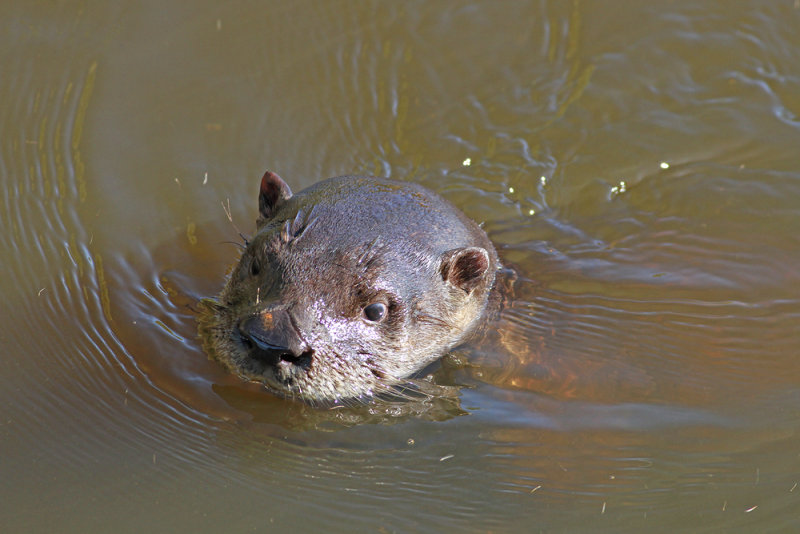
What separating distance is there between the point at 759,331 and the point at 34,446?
15.4ft

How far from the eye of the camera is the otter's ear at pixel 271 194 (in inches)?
215

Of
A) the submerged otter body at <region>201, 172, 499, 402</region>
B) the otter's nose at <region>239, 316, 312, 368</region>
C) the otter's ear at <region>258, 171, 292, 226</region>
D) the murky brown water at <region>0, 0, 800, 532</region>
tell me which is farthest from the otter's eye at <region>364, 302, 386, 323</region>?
the otter's ear at <region>258, 171, 292, 226</region>

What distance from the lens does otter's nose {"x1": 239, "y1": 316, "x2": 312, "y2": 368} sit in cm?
429

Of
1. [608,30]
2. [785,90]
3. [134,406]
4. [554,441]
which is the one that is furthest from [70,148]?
[785,90]

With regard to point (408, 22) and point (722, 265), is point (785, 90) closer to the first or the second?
point (722, 265)

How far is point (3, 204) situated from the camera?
6215mm

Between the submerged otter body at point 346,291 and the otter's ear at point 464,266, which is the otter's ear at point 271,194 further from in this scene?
the otter's ear at point 464,266

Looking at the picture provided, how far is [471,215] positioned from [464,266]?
1.93 meters

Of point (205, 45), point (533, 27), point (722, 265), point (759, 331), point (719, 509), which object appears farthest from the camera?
point (533, 27)

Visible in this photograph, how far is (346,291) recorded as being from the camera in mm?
4648

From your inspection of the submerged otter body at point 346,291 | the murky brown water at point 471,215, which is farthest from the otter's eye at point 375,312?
the murky brown water at point 471,215

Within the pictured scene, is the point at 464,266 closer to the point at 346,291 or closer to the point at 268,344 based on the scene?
the point at 346,291

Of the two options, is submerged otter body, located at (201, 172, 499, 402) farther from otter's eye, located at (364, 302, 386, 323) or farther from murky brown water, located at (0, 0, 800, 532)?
murky brown water, located at (0, 0, 800, 532)

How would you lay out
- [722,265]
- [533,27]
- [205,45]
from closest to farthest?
[722,265]
[205,45]
[533,27]
